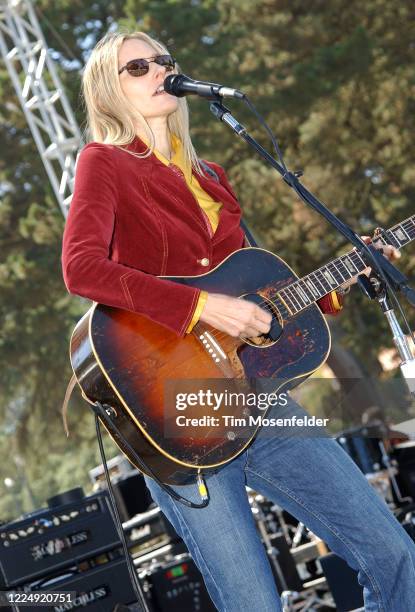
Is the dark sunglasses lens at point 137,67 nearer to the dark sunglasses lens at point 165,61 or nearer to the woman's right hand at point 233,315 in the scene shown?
the dark sunglasses lens at point 165,61

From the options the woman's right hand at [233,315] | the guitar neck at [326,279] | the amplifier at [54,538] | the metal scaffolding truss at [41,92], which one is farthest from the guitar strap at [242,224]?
the metal scaffolding truss at [41,92]

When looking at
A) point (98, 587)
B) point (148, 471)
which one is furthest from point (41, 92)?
point (148, 471)

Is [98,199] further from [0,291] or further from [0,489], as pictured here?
[0,489]

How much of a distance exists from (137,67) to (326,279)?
936 mm

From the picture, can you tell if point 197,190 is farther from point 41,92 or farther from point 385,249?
point 41,92

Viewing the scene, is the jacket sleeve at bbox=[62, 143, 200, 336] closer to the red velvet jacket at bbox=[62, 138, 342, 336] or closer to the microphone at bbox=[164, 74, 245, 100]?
the red velvet jacket at bbox=[62, 138, 342, 336]

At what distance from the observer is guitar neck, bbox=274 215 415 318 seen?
3.01 m

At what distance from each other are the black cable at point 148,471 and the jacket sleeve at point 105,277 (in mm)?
312

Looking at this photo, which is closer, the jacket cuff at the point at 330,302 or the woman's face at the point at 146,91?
the woman's face at the point at 146,91

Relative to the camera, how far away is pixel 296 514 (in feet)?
9.30

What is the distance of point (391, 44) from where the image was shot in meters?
16.6

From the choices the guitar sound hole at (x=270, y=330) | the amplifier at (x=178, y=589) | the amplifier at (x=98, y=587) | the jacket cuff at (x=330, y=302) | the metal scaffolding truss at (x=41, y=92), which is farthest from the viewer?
the metal scaffolding truss at (x=41, y=92)

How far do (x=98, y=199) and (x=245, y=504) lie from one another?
100 centimetres

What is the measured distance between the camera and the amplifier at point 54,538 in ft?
13.8
